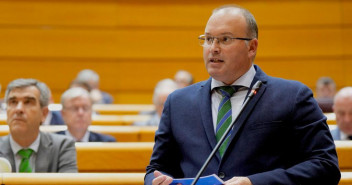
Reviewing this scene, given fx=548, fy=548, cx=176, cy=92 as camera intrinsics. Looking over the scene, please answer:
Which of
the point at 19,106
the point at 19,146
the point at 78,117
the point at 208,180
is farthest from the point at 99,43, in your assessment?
the point at 208,180

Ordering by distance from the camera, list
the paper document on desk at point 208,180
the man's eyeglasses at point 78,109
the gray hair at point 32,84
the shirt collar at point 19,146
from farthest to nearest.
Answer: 1. the man's eyeglasses at point 78,109
2. the gray hair at point 32,84
3. the shirt collar at point 19,146
4. the paper document on desk at point 208,180

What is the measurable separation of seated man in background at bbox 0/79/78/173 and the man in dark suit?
1.34m

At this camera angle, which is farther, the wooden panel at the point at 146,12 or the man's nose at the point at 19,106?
the wooden panel at the point at 146,12

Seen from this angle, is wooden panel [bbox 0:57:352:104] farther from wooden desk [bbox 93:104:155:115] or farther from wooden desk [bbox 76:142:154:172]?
wooden desk [bbox 76:142:154:172]

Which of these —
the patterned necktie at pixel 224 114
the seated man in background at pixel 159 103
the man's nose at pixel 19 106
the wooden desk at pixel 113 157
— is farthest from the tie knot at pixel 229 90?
the seated man in background at pixel 159 103

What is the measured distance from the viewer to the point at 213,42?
194 cm

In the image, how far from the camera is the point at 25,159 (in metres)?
3.34

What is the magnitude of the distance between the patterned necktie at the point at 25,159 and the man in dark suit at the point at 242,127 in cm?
149

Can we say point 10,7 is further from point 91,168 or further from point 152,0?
point 91,168

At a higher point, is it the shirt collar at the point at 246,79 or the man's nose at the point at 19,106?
the shirt collar at the point at 246,79

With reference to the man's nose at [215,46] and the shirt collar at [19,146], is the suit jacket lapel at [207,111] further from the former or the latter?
the shirt collar at [19,146]

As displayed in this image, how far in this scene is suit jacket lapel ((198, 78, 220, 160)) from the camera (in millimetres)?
1913

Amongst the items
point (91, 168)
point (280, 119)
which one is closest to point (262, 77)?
point (280, 119)

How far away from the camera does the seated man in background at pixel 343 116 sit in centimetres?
432
